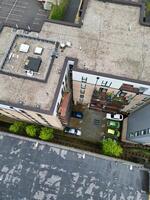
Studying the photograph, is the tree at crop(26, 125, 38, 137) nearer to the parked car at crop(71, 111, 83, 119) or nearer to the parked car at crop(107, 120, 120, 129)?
the parked car at crop(71, 111, 83, 119)

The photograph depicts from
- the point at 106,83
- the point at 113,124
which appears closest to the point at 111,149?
the point at 113,124

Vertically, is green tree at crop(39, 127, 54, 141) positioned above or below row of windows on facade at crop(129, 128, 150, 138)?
below

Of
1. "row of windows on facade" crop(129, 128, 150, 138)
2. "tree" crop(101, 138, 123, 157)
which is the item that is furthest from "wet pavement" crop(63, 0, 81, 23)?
"tree" crop(101, 138, 123, 157)

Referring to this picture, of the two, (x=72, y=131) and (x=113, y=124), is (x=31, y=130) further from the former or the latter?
(x=113, y=124)

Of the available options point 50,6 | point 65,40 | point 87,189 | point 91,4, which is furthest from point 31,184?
point 50,6

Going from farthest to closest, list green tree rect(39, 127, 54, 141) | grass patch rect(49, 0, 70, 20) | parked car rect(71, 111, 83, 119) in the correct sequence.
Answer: grass patch rect(49, 0, 70, 20), parked car rect(71, 111, 83, 119), green tree rect(39, 127, 54, 141)
